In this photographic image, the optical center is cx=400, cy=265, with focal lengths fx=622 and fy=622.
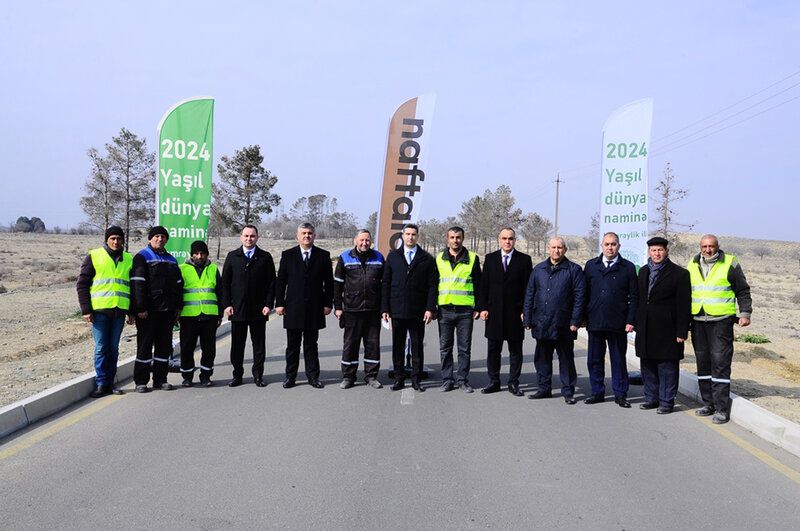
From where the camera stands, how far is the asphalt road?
4.12 m

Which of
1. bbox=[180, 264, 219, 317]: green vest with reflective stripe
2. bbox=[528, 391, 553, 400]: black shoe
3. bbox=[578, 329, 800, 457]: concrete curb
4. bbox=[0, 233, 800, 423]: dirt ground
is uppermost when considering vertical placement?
bbox=[180, 264, 219, 317]: green vest with reflective stripe

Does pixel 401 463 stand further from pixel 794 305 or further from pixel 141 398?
pixel 794 305

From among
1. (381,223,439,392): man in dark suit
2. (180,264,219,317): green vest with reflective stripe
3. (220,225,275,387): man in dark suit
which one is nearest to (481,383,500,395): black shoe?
(381,223,439,392): man in dark suit

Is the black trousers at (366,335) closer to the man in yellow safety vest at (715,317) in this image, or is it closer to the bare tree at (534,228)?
the man in yellow safety vest at (715,317)

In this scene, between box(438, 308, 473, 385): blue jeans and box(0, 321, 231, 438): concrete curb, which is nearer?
box(0, 321, 231, 438): concrete curb

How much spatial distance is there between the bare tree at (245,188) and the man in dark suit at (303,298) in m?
39.9

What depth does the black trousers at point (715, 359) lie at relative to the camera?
682 centimetres

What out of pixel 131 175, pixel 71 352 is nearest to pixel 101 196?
pixel 131 175

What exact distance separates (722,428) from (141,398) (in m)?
6.61

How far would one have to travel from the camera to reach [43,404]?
6590 millimetres

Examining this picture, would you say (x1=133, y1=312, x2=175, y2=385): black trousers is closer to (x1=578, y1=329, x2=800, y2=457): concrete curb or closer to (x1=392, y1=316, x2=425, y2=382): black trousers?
(x1=392, y1=316, x2=425, y2=382): black trousers

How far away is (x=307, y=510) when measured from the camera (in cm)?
419

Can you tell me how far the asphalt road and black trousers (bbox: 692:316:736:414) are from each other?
1.27ft

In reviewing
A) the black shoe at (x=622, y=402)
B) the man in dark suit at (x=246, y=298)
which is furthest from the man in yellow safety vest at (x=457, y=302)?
the man in dark suit at (x=246, y=298)
